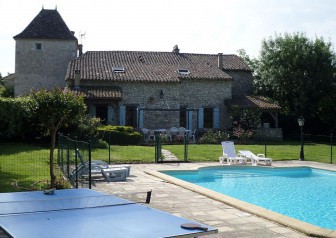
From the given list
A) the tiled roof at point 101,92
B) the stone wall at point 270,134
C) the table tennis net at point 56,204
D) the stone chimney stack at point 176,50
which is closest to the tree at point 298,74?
the stone wall at point 270,134

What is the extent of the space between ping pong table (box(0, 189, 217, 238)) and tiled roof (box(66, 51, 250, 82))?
22.9 metres

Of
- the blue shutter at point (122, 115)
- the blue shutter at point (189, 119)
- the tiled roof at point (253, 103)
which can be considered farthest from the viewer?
the tiled roof at point (253, 103)

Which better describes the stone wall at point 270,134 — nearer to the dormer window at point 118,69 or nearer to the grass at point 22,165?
the dormer window at point 118,69

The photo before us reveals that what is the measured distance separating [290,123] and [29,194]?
3041 cm

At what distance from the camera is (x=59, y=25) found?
32.4 metres

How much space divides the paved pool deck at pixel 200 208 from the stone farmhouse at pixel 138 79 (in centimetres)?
1435

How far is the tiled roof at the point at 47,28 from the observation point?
31491 mm

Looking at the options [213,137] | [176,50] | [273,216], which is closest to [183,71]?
[176,50]

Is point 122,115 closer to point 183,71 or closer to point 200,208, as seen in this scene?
point 183,71

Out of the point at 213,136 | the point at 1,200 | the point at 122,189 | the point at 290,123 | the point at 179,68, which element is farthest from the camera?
the point at 290,123

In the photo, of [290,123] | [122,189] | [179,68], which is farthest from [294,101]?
[122,189]

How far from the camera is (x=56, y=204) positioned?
14.0ft

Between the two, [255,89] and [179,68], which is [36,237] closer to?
[179,68]

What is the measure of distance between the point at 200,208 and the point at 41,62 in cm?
2652
